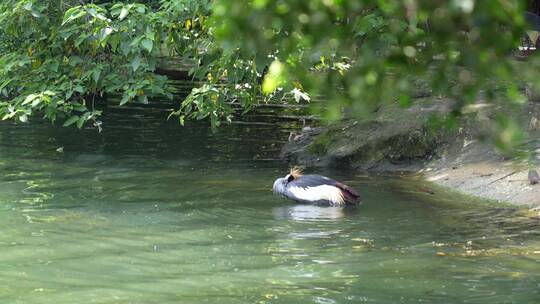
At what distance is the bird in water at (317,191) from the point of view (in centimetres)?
1123

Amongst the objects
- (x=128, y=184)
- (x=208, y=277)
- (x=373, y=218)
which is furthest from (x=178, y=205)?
(x=208, y=277)

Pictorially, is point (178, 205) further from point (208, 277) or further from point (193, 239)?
point (208, 277)

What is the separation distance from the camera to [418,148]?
14.5 metres

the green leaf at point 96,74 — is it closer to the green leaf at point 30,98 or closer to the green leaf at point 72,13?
the green leaf at point 30,98

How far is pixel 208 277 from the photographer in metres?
8.00

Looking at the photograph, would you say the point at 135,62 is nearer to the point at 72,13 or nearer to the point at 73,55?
the point at 72,13

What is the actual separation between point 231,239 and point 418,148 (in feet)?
18.9

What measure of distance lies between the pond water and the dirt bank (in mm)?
629

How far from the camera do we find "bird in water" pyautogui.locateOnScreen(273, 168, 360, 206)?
36.8ft

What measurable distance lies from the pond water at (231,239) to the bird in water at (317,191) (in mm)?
154

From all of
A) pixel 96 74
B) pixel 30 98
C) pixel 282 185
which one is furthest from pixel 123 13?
pixel 282 185

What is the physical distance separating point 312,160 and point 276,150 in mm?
1253

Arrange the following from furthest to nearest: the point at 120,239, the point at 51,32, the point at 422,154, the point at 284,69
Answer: the point at 422,154
the point at 51,32
the point at 120,239
the point at 284,69

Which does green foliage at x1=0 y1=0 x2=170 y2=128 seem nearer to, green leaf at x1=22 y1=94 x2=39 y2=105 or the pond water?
green leaf at x1=22 y1=94 x2=39 y2=105
